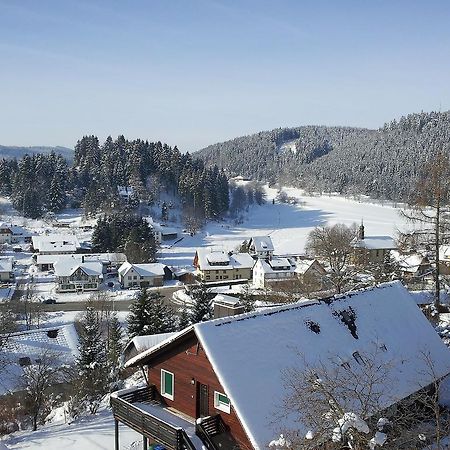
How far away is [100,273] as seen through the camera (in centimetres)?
6153

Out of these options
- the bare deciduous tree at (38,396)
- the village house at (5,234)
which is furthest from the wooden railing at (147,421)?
the village house at (5,234)

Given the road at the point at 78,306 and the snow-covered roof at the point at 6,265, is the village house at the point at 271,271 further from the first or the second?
the snow-covered roof at the point at 6,265

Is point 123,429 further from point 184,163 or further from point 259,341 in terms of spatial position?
point 184,163

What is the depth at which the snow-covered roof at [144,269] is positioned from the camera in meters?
62.6

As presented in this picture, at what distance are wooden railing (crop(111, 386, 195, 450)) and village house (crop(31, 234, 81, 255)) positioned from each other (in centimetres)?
6254

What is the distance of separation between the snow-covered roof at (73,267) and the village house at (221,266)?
13.0 meters

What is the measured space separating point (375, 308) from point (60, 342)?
1066 inches

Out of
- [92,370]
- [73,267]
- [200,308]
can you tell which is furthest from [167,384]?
[73,267]

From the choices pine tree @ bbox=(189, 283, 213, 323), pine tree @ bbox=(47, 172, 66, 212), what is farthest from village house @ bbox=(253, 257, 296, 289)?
pine tree @ bbox=(47, 172, 66, 212)

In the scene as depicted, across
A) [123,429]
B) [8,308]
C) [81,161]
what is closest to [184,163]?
[81,161]

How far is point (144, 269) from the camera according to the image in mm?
63375

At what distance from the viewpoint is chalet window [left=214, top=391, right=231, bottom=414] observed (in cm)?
1180

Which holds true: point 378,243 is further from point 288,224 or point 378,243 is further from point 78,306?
point 288,224

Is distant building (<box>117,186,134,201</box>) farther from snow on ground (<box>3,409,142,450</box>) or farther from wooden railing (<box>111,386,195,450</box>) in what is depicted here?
wooden railing (<box>111,386,195,450</box>)
